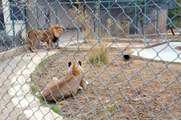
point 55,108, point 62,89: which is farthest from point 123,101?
point 55,108

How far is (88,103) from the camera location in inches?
179

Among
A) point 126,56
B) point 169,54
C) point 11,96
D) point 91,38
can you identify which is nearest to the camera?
point 11,96

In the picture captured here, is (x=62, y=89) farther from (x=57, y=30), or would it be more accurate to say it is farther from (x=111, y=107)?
(x=57, y=30)

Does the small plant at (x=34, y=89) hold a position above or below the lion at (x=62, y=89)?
below

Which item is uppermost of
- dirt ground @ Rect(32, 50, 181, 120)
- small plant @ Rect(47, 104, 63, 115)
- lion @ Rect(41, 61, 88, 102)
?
lion @ Rect(41, 61, 88, 102)

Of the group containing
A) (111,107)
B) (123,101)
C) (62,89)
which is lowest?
(123,101)

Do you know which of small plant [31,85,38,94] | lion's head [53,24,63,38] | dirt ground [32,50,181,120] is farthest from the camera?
lion's head [53,24,63,38]

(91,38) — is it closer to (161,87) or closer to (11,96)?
(161,87)

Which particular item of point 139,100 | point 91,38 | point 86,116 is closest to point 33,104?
point 86,116

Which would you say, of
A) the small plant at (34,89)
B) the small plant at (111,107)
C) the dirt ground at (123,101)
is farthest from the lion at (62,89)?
the small plant at (111,107)

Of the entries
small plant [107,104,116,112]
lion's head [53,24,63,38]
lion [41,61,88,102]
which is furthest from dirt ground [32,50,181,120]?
Answer: lion's head [53,24,63,38]

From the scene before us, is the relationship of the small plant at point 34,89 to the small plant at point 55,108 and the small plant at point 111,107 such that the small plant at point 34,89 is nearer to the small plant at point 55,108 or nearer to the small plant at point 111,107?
the small plant at point 55,108

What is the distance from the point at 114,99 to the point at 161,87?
1310 millimetres

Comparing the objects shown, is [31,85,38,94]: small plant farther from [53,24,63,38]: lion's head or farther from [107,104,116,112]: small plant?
[53,24,63,38]: lion's head
